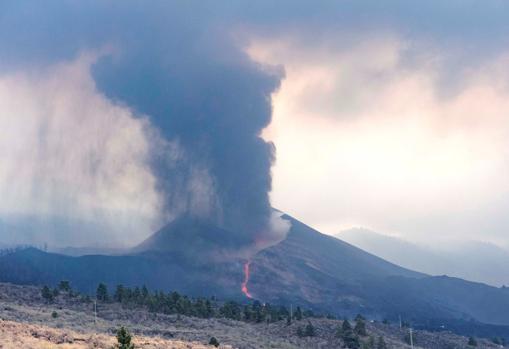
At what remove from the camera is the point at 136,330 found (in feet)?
232

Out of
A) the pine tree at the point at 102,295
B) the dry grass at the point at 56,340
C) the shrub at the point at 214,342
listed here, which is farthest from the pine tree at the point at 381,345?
the pine tree at the point at 102,295

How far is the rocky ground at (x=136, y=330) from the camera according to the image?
182 feet

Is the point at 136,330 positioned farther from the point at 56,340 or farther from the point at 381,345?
the point at 381,345

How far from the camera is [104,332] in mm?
63406

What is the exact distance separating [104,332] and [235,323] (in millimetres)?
34343

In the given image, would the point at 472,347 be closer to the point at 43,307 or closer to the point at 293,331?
the point at 293,331

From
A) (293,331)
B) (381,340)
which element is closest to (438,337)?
(381,340)

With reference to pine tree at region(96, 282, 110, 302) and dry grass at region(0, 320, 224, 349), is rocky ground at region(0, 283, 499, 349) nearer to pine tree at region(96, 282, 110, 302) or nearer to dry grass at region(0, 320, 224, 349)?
dry grass at region(0, 320, 224, 349)

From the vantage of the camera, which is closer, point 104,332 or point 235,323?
point 104,332

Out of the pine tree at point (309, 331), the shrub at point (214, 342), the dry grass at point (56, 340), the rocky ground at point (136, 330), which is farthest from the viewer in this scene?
the pine tree at point (309, 331)

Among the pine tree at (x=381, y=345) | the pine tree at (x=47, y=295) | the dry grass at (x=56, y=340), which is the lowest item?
the dry grass at (x=56, y=340)

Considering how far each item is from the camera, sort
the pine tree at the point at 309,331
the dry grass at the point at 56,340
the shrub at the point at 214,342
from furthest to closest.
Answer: the pine tree at the point at 309,331 → the shrub at the point at 214,342 → the dry grass at the point at 56,340

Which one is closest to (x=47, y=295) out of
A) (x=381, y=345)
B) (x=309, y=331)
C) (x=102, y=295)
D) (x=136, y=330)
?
(x=102, y=295)

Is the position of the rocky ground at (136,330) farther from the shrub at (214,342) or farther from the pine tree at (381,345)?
the pine tree at (381,345)
